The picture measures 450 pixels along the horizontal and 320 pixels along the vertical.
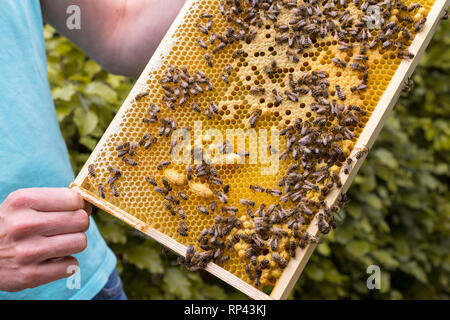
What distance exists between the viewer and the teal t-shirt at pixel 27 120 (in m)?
2.28

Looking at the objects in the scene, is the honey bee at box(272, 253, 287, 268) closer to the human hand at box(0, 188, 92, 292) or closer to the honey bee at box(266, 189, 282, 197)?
the honey bee at box(266, 189, 282, 197)

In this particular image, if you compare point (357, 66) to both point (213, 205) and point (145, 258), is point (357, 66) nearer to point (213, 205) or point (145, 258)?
point (213, 205)

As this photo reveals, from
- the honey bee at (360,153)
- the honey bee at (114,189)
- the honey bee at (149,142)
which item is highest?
the honey bee at (360,153)

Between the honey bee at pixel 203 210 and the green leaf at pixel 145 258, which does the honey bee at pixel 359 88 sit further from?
the green leaf at pixel 145 258

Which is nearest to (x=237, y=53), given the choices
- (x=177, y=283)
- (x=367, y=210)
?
(x=177, y=283)

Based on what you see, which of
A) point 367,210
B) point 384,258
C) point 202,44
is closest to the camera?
point 202,44

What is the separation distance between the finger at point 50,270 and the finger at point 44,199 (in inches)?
12.6

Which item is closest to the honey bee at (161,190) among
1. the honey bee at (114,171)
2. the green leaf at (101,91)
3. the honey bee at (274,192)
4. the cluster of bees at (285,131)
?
the cluster of bees at (285,131)

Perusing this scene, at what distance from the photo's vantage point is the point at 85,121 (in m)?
3.41

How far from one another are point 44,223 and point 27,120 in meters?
0.77

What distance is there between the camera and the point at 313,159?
2.19 m

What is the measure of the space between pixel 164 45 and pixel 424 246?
4877 millimetres

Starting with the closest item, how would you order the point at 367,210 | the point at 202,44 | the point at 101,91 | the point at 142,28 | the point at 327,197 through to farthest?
the point at 327,197 < the point at 202,44 < the point at 142,28 < the point at 101,91 < the point at 367,210
